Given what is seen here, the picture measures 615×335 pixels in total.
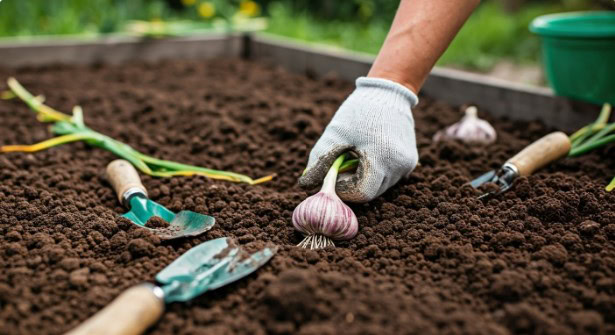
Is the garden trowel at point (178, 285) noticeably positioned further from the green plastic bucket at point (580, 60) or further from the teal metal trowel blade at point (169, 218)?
the green plastic bucket at point (580, 60)

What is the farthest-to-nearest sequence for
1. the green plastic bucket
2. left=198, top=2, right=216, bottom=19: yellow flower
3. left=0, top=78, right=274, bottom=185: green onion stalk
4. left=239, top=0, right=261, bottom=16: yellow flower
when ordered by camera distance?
left=239, top=0, right=261, bottom=16: yellow flower
left=198, top=2, right=216, bottom=19: yellow flower
the green plastic bucket
left=0, top=78, right=274, bottom=185: green onion stalk

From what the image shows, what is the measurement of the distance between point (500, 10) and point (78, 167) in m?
5.34

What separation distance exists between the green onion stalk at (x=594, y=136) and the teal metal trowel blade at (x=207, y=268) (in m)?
1.40

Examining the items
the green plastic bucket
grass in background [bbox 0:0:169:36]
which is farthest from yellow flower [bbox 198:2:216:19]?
the green plastic bucket

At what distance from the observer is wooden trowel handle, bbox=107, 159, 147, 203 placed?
2066mm

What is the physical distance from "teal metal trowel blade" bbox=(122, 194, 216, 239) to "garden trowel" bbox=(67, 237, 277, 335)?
18 cm

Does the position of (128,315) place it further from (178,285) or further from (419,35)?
(419,35)

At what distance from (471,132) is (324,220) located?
114 centimetres

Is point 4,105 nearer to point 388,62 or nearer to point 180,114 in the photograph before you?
point 180,114

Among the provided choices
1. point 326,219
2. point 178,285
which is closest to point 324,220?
point 326,219

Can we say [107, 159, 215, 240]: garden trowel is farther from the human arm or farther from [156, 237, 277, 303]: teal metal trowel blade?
the human arm

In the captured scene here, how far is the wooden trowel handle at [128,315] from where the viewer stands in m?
1.27

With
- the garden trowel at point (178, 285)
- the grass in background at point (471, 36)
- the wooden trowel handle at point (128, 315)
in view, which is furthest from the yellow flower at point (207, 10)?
the wooden trowel handle at point (128, 315)

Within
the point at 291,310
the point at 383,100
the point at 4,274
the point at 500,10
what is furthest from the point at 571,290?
the point at 500,10
